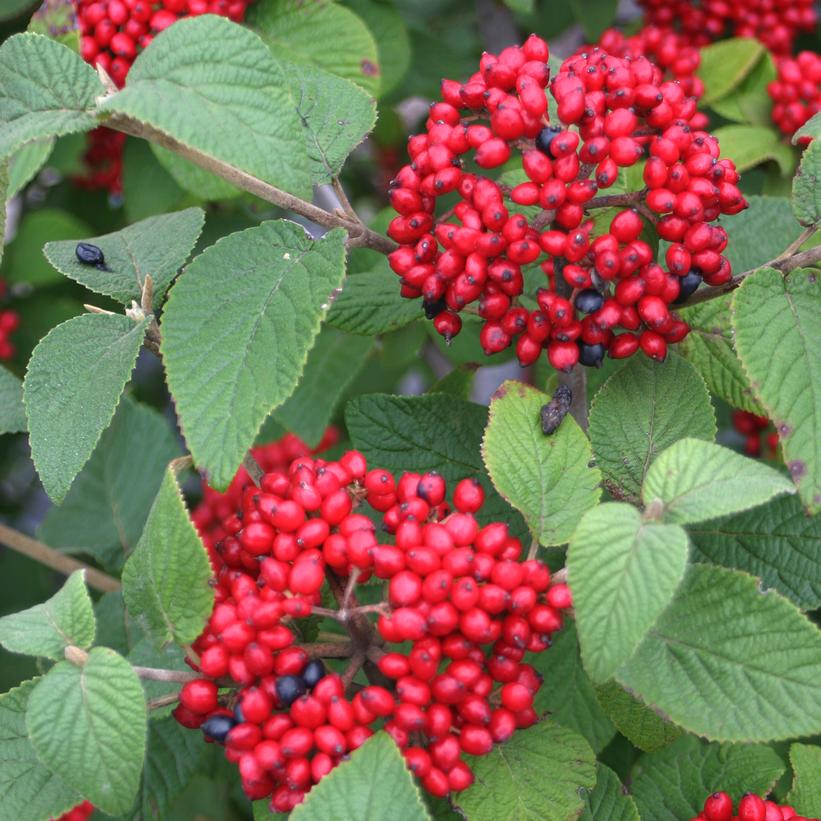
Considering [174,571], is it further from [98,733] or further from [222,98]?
[222,98]

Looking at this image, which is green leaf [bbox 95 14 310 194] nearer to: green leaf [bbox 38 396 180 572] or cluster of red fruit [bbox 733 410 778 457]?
green leaf [bbox 38 396 180 572]

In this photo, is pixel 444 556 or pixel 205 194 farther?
pixel 205 194

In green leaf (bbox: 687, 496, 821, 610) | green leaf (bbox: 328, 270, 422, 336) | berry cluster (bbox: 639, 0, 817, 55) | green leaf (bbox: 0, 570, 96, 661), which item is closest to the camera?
green leaf (bbox: 0, 570, 96, 661)

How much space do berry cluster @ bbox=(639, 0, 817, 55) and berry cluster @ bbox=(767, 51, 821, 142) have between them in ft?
0.94

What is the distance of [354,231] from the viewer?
6.05 ft

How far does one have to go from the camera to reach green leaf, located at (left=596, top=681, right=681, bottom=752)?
69.2 inches

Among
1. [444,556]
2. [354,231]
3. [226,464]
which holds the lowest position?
[444,556]

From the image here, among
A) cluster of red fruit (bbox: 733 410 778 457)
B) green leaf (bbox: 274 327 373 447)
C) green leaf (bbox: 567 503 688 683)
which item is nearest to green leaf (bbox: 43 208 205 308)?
green leaf (bbox: 274 327 373 447)

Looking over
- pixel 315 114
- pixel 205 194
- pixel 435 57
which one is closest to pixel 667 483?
pixel 315 114

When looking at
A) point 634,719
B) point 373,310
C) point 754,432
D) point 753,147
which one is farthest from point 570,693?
point 753,147

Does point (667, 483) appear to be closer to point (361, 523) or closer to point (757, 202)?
point (361, 523)

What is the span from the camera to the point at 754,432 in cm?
300

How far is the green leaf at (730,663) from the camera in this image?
140 centimetres

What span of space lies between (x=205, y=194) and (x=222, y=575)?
48.4 inches
